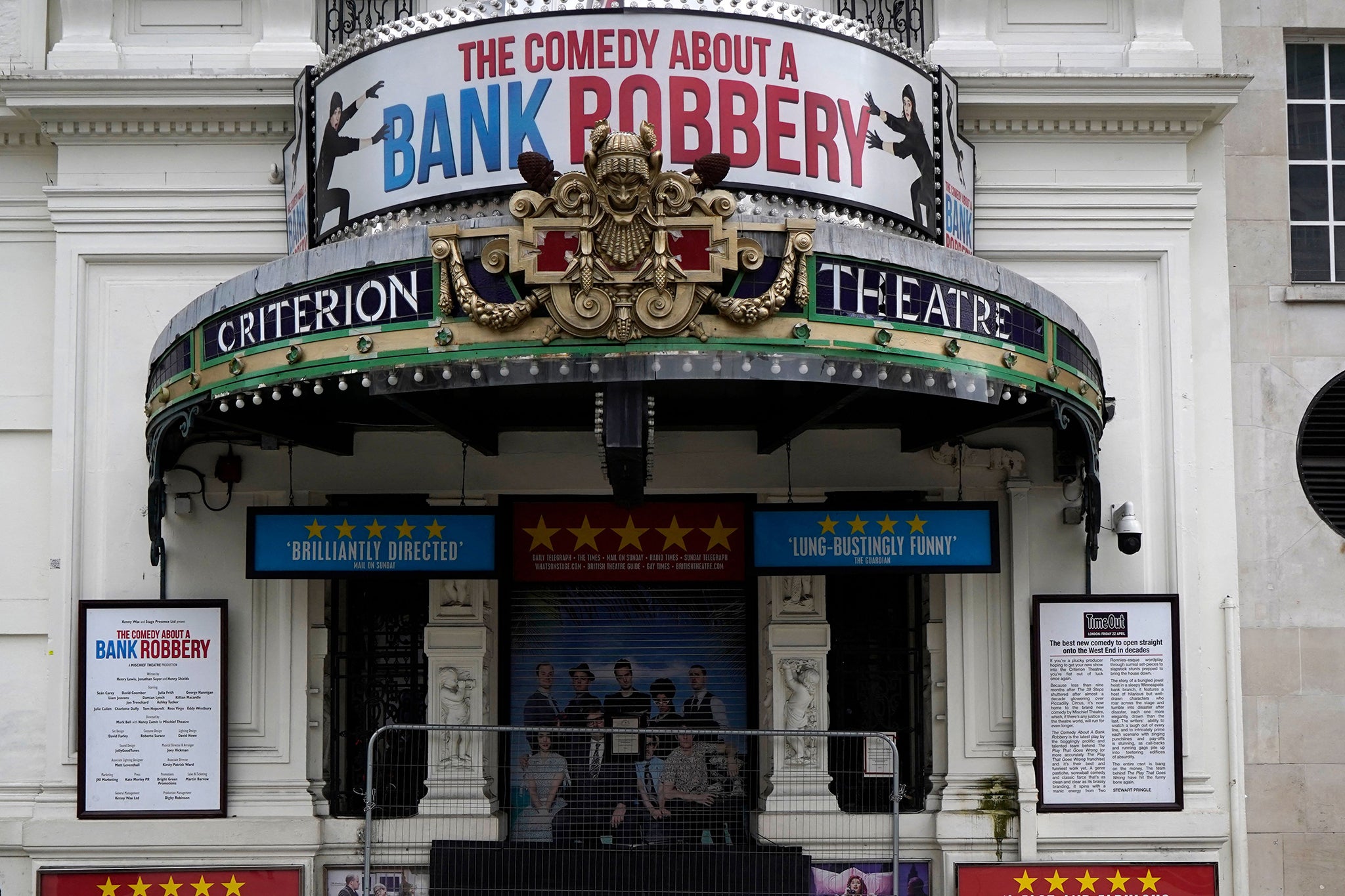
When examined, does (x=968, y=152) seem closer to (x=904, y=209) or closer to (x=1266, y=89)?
(x=904, y=209)

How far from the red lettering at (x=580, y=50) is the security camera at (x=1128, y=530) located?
527 cm

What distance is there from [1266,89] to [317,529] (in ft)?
28.3

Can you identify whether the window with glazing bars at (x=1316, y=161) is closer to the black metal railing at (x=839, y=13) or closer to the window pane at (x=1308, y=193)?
the window pane at (x=1308, y=193)

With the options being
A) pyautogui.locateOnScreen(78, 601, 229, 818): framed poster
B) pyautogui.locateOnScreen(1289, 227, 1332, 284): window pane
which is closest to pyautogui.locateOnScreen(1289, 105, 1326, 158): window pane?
pyautogui.locateOnScreen(1289, 227, 1332, 284): window pane

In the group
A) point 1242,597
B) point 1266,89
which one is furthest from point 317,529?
point 1266,89

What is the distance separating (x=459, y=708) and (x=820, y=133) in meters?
5.23

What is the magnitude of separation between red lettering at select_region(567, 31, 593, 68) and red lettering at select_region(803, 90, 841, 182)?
1.60 m

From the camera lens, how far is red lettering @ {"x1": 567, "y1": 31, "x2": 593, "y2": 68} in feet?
35.8

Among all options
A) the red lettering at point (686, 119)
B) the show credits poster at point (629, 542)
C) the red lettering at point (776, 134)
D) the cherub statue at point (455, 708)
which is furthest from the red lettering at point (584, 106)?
the cherub statue at point (455, 708)

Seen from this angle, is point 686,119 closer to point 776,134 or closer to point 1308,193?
point 776,134

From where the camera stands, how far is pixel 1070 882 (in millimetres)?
11562

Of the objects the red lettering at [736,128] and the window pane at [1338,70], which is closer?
the red lettering at [736,128]

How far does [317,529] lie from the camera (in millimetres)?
11469

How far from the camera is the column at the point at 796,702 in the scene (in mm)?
11867
